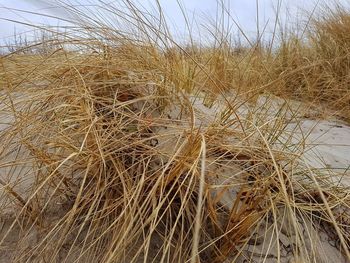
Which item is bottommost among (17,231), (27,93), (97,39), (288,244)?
(17,231)

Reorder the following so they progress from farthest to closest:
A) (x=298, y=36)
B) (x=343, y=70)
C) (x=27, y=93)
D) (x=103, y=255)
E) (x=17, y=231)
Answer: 1. (x=298, y=36)
2. (x=343, y=70)
3. (x=27, y=93)
4. (x=17, y=231)
5. (x=103, y=255)

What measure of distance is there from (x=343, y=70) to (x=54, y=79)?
2429mm

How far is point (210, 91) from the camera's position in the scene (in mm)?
1506

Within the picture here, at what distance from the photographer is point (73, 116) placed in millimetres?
1055

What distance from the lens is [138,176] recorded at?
0.95 metres

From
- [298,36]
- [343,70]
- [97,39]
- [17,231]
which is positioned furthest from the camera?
[298,36]

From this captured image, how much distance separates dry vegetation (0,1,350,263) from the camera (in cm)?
87

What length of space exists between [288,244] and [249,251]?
0.38 ft

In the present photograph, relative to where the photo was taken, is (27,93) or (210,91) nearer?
(27,93)

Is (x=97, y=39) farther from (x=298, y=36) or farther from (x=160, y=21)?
(x=298, y=36)

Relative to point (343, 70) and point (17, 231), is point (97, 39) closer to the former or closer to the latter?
point (17, 231)

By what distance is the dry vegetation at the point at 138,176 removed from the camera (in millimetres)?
871

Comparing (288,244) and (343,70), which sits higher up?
(343,70)

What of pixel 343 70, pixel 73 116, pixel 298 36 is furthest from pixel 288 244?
pixel 298 36
